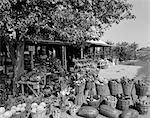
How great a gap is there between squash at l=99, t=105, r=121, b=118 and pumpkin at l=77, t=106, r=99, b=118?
19cm

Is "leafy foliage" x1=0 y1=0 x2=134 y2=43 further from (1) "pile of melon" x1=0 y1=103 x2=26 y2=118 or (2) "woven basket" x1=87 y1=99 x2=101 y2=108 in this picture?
(2) "woven basket" x1=87 y1=99 x2=101 y2=108

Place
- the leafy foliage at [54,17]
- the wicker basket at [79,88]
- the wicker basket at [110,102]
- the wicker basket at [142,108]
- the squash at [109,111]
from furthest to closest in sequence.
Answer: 1. the wicker basket at [79,88]
2. the wicker basket at [110,102]
3. the wicker basket at [142,108]
4. the squash at [109,111]
5. the leafy foliage at [54,17]

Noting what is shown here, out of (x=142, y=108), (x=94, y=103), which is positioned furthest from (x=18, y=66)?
(x=142, y=108)

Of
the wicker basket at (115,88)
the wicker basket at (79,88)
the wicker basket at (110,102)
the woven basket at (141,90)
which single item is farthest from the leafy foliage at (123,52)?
the wicker basket at (110,102)

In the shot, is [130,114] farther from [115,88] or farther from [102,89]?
[102,89]

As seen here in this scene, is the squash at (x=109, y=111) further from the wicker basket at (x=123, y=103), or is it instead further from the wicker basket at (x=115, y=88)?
the wicker basket at (x=115, y=88)

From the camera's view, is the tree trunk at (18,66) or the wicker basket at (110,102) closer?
the wicker basket at (110,102)

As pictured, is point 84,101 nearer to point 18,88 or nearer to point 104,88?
point 104,88

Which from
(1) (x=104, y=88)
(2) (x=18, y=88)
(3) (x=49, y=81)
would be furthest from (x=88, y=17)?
(3) (x=49, y=81)

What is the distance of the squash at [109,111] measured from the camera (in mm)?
5000

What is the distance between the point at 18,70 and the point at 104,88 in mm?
2663

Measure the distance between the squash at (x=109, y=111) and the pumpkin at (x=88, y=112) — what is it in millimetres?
189

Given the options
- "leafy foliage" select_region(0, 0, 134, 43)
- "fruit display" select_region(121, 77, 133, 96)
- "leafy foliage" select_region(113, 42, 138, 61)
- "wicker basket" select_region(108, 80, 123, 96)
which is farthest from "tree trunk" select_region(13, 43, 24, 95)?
Result: "leafy foliage" select_region(113, 42, 138, 61)

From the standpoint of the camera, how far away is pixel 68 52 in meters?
15.6
